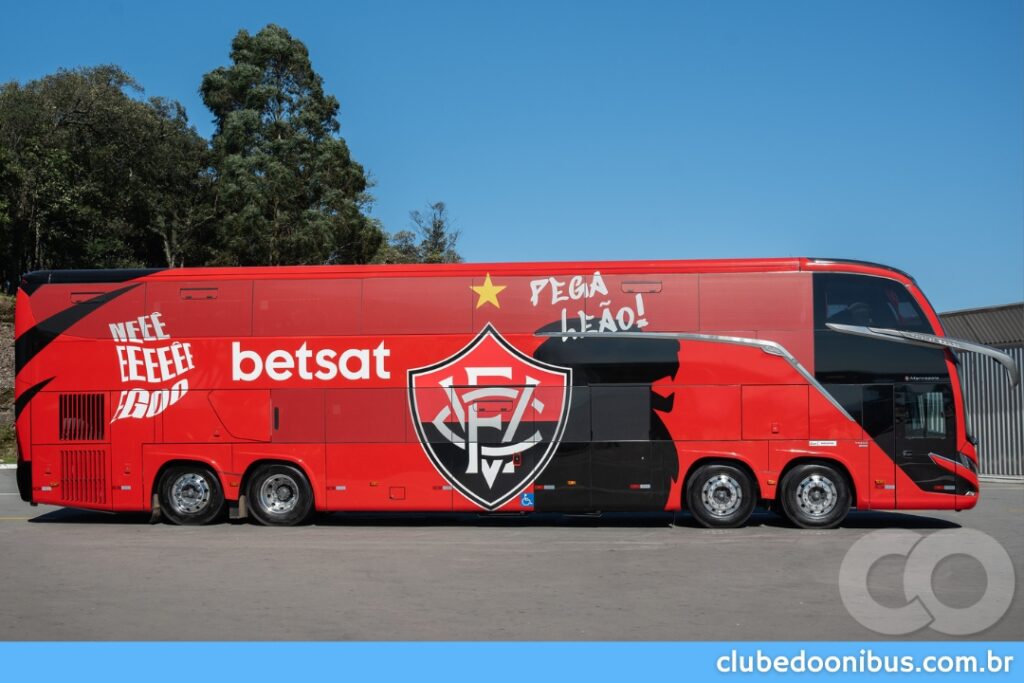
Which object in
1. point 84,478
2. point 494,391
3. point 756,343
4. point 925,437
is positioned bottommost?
point 84,478

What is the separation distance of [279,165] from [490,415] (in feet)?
102

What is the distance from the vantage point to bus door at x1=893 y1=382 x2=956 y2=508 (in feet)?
49.1

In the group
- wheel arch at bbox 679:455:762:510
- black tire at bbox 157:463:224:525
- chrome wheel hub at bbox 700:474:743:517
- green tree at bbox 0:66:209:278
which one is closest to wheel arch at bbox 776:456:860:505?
wheel arch at bbox 679:455:762:510

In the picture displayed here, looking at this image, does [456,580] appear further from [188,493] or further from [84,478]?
[84,478]

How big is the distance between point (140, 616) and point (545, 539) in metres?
6.55

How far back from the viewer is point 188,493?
16.0 m

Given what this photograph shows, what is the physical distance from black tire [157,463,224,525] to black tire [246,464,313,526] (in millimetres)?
615

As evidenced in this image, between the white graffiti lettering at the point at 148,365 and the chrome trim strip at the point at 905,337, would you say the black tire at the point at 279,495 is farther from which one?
the chrome trim strip at the point at 905,337

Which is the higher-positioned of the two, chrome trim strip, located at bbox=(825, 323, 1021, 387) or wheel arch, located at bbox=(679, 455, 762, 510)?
chrome trim strip, located at bbox=(825, 323, 1021, 387)

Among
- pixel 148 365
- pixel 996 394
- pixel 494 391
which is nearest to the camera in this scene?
Answer: pixel 494 391

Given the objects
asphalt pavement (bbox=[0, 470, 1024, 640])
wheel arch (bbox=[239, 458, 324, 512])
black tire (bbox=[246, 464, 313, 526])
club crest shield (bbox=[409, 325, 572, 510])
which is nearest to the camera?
asphalt pavement (bbox=[0, 470, 1024, 640])

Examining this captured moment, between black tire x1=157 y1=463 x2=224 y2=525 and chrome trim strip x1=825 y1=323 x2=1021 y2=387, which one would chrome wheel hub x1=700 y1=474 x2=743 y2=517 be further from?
black tire x1=157 y1=463 x2=224 y2=525

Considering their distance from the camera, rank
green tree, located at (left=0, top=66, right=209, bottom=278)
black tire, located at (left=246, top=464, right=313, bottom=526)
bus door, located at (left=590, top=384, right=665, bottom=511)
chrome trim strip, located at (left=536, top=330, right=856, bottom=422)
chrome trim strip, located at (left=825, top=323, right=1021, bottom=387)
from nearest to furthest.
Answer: chrome trim strip, located at (left=825, top=323, right=1021, bottom=387) → chrome trim strip, located at (left=536, top=330, right=856, bottom=422) → bus door, located at (left=590, top=384, right=665, bottom=511) → black tire, located at (left=246, top=464, right=313, bottom=526) → green tree, located at (left=0, top=66, right=209, bottom=278)

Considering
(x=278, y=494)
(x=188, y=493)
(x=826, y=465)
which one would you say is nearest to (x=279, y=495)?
(x=278, y=494)
